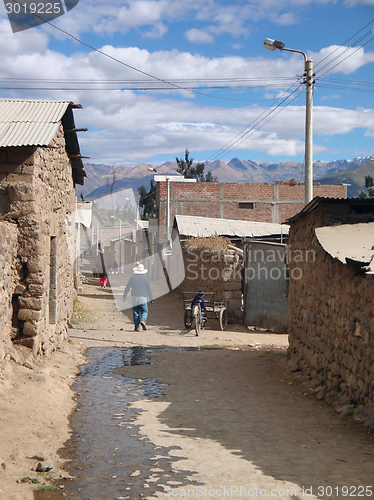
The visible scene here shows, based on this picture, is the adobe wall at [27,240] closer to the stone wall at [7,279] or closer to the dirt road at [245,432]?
the stone wall at [7,279]

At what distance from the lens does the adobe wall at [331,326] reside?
5.71 meters

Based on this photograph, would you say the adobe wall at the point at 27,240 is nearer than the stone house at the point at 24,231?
No

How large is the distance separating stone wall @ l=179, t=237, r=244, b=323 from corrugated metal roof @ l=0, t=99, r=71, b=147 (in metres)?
7.43

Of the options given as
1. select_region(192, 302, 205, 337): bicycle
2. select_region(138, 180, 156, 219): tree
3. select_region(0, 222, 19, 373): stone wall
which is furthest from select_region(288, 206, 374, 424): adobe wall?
select_region(138, 180, 156, 219): tree

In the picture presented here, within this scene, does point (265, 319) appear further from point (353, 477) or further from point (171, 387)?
point (353, 477)

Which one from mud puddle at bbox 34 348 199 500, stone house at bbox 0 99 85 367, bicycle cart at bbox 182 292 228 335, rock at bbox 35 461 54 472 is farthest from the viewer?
Result: bicycle cart at bbox 182 292 228 335

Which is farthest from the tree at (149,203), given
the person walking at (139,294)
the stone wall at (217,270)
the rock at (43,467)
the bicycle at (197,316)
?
the rock at (43,467)

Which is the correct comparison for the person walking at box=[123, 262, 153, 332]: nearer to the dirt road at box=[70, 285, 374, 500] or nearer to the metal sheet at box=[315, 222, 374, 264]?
the dirt road at box=[70, 285, 374, 500]

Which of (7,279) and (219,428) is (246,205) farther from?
(219,428)

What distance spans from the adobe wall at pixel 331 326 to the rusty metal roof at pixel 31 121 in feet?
14.9

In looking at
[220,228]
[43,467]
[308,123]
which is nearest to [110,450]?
[43,467]

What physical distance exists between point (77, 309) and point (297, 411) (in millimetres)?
10025

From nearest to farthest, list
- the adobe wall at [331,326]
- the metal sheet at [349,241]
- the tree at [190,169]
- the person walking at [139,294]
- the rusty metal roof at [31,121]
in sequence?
1. the adobe wall at [331,326]
2. the metal sheet at [349,241]
3. the rusty metal roof at [31,121]
4. the person walking at [139,294]
5. the tree at [190,169]

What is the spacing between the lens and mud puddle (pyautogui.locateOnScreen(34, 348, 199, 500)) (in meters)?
3.96
